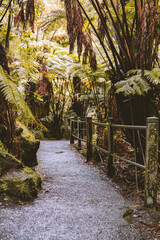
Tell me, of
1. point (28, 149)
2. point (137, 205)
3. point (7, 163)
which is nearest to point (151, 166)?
point (137, 205)

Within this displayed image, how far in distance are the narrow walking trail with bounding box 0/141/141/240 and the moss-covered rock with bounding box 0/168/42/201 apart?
0.13 m

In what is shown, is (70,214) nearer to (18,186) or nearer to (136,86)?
(18,186)

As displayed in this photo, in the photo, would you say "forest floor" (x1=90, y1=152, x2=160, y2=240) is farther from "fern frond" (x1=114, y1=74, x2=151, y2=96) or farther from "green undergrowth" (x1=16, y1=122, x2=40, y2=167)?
"green undergrowth" (x1=16, y1=122, x2=40, y2=167)

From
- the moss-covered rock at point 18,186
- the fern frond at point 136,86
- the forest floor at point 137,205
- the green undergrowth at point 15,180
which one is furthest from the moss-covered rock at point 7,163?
the fern frond at point 136,86

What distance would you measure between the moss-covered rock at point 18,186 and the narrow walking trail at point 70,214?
13 cm

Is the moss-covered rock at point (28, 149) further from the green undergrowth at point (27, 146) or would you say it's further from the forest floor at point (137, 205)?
the forest floor at point (137, 205)

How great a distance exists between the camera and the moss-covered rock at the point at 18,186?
2.84 m

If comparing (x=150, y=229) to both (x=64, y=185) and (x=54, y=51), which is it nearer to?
(x=64, y=185)

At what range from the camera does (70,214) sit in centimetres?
263

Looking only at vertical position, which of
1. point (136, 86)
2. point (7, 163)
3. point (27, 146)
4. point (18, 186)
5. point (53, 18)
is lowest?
point (18, 186)

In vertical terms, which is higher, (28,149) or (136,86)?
(136,86)

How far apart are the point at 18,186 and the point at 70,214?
76 centimetres

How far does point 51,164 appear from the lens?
5.43 metres

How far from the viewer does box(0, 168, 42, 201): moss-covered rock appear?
9.32ft
